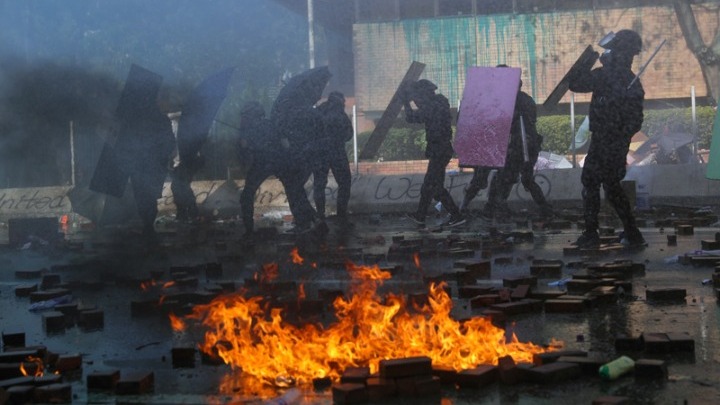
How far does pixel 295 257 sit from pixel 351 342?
19.5 feet

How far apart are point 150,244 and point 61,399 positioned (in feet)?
28.7

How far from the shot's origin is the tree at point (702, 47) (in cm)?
2825

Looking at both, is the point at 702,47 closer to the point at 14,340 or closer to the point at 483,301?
the point at 483,301

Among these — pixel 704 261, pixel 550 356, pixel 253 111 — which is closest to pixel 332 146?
pixel 253 111

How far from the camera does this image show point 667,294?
21.7ft

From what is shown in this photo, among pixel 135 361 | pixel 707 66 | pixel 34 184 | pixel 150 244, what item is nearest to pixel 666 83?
pixel 707 66

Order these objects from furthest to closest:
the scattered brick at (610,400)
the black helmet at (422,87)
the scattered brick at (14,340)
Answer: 1. the black helmet at (422,87)
2. the scattered brick at (14,340)
3. the scattered brick at (610,400)

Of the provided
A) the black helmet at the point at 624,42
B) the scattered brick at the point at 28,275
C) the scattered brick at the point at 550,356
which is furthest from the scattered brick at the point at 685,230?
the scattered brick at the point at 550,356

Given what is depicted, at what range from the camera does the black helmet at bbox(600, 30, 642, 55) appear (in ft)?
31.8

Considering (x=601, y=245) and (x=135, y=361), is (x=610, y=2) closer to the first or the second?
(x=601, y=245)

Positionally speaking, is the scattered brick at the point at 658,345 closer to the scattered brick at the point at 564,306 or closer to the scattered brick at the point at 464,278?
the scattered brick at the point at 564,306

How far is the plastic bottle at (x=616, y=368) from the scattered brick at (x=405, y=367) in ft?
2.33

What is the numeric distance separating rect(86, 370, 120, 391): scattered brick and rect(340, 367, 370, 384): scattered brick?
1.01 metres

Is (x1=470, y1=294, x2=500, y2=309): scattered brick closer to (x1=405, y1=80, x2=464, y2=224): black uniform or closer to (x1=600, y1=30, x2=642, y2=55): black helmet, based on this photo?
(x1=600, y1=30, x2=642, y2=55): black helmet
